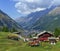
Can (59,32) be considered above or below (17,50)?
above

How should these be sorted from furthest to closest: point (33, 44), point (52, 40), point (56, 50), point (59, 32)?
point (59, 32) → point (52, 40) → point (33, 44) → point (56, 50)

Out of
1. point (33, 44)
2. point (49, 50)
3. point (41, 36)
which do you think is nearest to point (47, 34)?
point (41, 36)

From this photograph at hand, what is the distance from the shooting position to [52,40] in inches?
4665

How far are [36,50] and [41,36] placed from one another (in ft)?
245

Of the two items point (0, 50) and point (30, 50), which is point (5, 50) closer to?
point (0, 50)

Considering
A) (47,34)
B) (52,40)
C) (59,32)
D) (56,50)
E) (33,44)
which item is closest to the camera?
(56,50)

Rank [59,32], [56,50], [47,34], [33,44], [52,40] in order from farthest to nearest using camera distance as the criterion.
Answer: [59,32] < [47,34] < [52,40] < [33,44] < [56,50]

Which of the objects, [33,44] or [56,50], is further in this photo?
[33,44]

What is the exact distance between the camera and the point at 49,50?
6569 centimetres

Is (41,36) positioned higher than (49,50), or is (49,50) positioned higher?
(41,36)

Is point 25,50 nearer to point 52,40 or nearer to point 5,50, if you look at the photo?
point 5,50

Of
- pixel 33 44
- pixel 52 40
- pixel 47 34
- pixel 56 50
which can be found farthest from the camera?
pixel 47 34

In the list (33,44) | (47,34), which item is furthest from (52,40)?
(33,44)

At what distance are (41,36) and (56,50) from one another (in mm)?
75252
